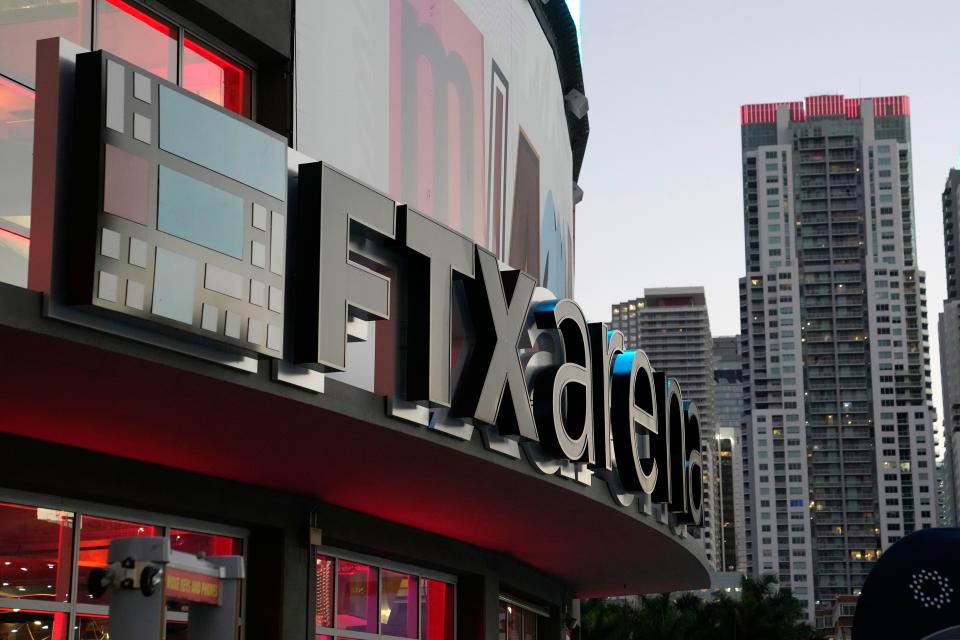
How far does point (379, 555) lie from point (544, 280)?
30.9 ft

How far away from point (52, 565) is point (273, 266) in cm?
415

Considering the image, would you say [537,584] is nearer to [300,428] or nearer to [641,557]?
[641,557]

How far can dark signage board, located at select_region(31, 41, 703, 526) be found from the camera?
1052 centimetres

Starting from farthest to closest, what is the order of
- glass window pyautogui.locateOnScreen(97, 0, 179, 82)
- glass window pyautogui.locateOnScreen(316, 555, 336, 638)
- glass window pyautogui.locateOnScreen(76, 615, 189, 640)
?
1. glass window pyautogui.locateOnScreen(316, 555, 336, 638)
2. glass window pyautogui.locateOnScreen(76, 615, 189, 640)
3. glass window pyautogui.locateOnScreen(97, 0, 179, 82)

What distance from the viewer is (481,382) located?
50.2 feet

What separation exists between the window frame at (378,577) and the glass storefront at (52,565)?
9.86ft

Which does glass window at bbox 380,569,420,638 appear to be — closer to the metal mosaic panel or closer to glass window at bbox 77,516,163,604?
glass window at bbox 77,516,163,604

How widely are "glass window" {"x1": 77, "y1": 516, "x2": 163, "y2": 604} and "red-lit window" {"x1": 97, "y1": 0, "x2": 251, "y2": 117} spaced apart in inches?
183

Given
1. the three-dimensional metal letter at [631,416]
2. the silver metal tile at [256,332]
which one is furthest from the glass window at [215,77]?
the three-dimensional metal letter at [631,416]

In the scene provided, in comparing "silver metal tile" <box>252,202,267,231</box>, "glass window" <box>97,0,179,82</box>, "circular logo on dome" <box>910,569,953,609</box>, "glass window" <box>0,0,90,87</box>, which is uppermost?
"glass window" <box>97,0,179,82</box>

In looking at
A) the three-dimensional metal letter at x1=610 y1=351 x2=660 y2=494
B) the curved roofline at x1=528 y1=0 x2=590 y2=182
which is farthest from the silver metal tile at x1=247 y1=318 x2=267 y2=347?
the curved roofline at x1=528 y1=0 x2=590 y2=182

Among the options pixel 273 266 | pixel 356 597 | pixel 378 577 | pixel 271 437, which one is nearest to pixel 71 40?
pixel 273 266

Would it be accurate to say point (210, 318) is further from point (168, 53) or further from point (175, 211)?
point (168, 53)

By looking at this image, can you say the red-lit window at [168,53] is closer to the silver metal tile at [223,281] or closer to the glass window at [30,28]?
the glass window at [30,28]
